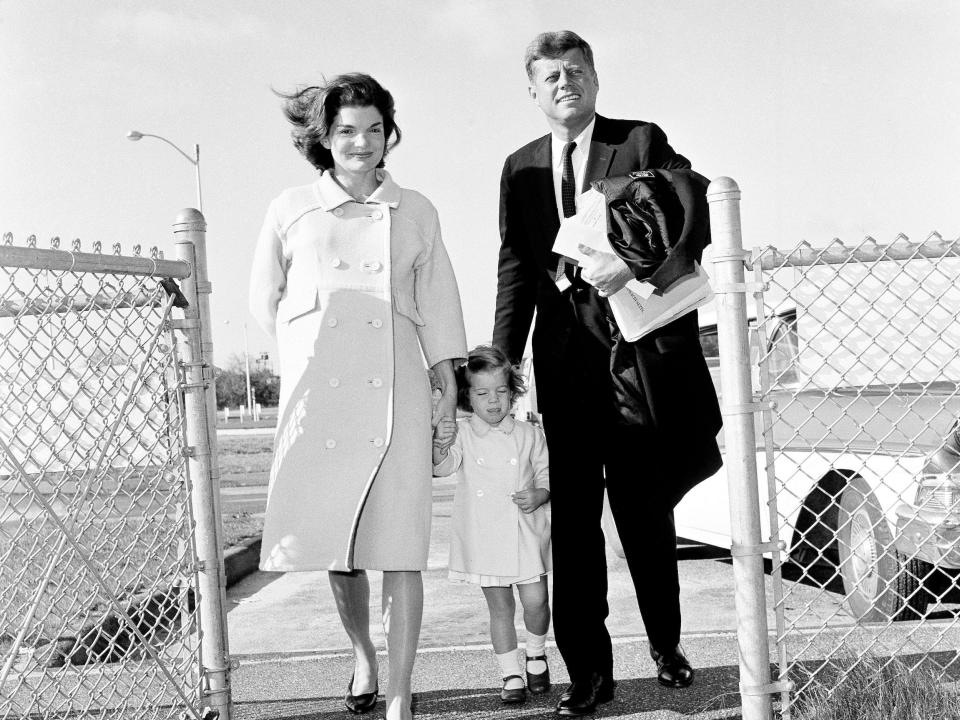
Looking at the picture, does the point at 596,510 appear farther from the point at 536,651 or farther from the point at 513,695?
the point at 513,695

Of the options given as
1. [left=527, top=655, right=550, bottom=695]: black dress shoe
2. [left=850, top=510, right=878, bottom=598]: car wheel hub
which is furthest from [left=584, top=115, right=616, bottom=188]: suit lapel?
[left=850, top=510, right=878, bottom=598]: car wheel hub

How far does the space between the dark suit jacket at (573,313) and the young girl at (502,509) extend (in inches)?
7.0

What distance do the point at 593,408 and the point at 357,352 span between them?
0.85 metres

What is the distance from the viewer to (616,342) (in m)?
3.60

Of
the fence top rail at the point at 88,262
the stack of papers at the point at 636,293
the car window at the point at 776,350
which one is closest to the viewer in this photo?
the fence top rail at the point at 88,262

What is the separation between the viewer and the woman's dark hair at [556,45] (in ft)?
12.1

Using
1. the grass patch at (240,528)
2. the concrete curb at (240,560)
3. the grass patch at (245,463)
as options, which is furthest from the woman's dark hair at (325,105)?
the grass patch at (245,463)

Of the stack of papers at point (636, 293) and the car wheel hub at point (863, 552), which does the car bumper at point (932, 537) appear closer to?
the car wheel hub at point (863, 552)

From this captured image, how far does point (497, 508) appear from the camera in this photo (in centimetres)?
400

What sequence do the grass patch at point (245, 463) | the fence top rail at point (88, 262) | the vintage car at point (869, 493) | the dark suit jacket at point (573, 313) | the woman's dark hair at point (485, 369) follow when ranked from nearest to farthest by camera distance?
1. the fence top rail at point (88, 262)
2. the dark suit jacket at point (573, 313)
3. the woman's dark hair at point (485, 369)
4. the vintage car at point (869, 493)
5. the grass patch at point (245, 463)

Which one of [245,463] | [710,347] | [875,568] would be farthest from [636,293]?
[245,463]

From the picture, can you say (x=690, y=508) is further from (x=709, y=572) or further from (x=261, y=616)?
(x=261, y=616)

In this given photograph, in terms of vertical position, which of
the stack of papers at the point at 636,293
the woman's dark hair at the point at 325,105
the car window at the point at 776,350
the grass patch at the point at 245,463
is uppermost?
the woman's dark hair at the point at 325,105

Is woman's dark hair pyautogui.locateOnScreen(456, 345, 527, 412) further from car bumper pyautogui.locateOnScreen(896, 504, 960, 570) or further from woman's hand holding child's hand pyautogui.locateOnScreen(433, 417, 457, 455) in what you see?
car bumper pyautogui.locateOnScreen(896, 504, 960, 570)
